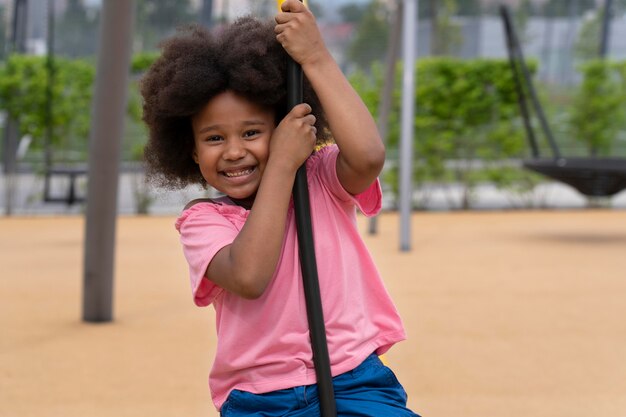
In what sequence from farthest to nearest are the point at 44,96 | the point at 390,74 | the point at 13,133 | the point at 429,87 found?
the point at 429,87
the point at 13,133
the point at 44,96
the point at 390,74

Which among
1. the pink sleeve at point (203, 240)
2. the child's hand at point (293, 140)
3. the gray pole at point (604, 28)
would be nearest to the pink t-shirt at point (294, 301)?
the pink sleeve at point (203, 240)

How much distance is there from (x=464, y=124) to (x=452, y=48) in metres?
0.98

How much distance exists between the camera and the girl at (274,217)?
6.48ft

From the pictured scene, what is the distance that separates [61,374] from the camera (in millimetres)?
4039

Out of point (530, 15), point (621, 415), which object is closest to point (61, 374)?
point (621, 415)

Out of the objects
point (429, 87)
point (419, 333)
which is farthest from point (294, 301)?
point (429, 87)

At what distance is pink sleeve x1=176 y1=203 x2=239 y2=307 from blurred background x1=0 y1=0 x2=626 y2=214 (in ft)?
31.2

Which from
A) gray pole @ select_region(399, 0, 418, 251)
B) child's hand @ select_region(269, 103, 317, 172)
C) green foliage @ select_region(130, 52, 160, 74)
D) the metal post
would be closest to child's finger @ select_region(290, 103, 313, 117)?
child's hand @ select_region(269, 103, 317, 172)

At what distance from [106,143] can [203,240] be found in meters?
3.01

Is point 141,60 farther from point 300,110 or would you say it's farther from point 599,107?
point 300,110

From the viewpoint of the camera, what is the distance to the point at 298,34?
6.49 feet

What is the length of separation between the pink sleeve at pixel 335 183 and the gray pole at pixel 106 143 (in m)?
2.92

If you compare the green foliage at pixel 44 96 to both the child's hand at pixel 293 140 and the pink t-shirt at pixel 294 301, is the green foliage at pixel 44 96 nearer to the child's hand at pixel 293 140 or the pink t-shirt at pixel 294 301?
the pink t-shirt at pixel 294 301

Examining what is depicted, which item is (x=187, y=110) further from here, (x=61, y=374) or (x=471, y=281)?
(x=471, y=281)
